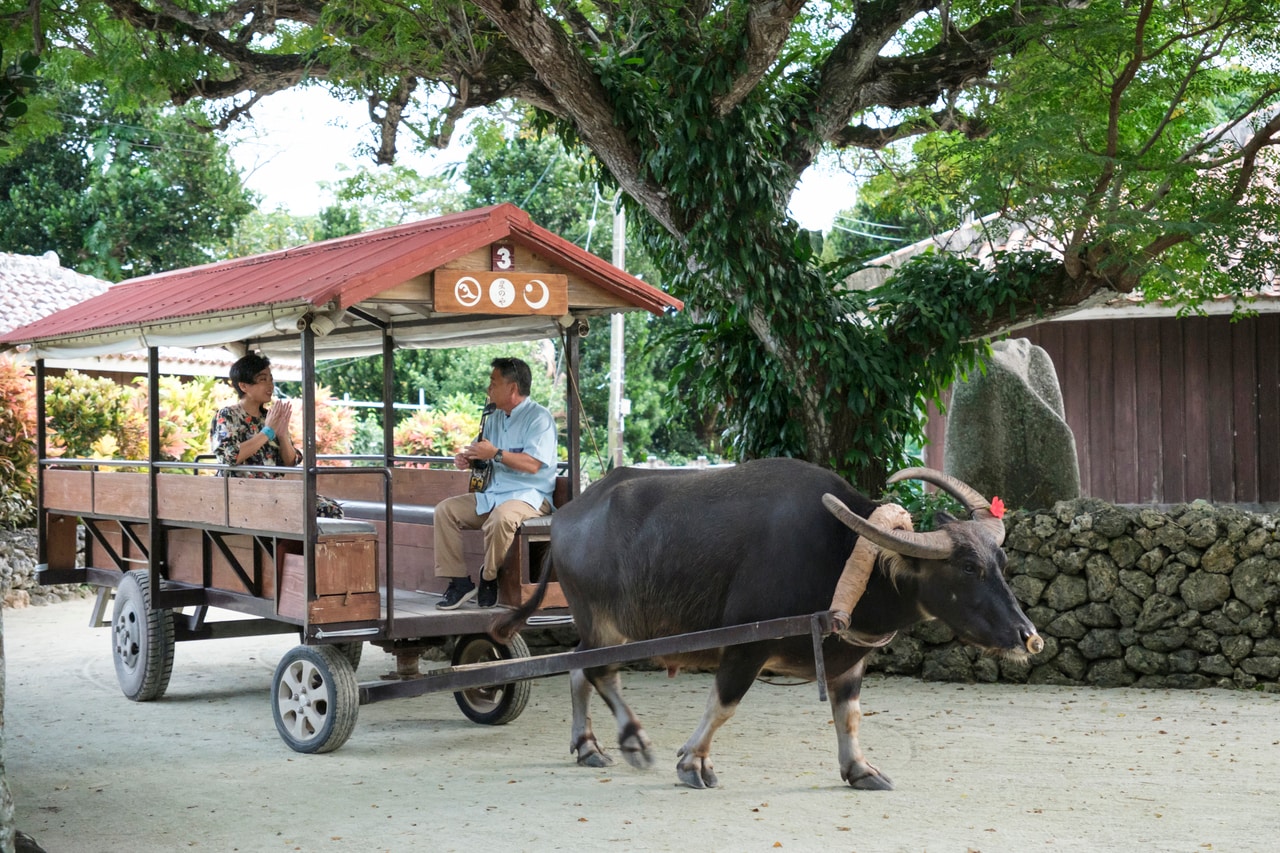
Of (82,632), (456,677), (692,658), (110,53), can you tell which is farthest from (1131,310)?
(82,632)

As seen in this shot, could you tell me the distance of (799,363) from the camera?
9055 millimetres

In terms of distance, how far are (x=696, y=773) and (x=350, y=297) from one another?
277 centimetres

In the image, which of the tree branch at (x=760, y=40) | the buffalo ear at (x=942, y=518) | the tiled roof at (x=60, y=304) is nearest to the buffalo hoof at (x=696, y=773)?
the buffalo ear at (x=942, y=518)

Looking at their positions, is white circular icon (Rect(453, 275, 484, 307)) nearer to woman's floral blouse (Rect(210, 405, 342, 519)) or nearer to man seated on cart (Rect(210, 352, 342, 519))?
man seated on cart (Rect(210, 352, 342, 519))

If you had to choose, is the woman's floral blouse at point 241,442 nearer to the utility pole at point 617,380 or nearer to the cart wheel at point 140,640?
the cart wheel at point 140,640

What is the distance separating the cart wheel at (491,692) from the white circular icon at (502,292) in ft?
6.44

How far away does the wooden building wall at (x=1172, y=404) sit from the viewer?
1180 centimetres

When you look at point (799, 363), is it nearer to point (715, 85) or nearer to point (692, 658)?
point (715, 85)

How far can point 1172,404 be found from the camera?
12.2 meters

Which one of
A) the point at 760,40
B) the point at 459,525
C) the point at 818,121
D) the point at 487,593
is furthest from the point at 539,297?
the point at 818,121

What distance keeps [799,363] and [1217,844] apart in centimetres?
486

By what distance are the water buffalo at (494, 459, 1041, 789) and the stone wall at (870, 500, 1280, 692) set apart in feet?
10.5

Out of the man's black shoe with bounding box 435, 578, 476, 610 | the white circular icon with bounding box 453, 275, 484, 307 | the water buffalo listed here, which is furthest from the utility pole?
the water buffalo

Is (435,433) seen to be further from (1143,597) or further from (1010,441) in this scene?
(1143,597)
